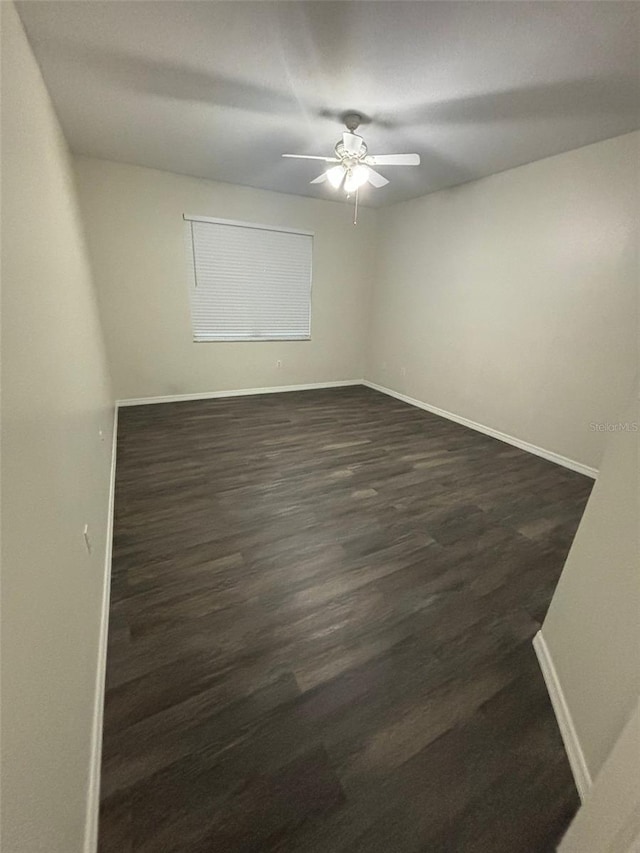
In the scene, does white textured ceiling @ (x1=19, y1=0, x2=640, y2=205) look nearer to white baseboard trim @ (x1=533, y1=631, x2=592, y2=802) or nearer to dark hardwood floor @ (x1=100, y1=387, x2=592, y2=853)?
dark hardwood floor @ (x1=100, y1=387, x2=592, y2=853)

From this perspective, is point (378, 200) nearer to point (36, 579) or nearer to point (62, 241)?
point (62, 241)

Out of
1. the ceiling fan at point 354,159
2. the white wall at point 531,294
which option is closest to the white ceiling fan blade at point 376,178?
the ceiling fan at point 354,159

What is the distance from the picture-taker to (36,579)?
2.58ft

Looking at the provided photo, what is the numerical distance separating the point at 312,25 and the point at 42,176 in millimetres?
1390

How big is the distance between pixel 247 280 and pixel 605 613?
464cm

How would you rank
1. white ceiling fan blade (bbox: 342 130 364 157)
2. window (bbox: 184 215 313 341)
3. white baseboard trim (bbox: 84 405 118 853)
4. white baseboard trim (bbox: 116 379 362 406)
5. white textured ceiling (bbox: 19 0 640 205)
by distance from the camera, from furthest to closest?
white baseboard trim (bbox: 116 379 362 406) → window (bbox: 184 215 313 341) → white ceiling fan blade (bbox: 342 130 364 157) → white textured ceiling (bbox: 19 0 640 205) → white baseboard trim (bbox: 84 405 118 853)

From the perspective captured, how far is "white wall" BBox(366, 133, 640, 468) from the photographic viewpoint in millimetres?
2771

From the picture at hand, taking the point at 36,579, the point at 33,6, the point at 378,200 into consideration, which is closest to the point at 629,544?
the point at 36,579

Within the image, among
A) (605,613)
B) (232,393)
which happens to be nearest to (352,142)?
(605,613)

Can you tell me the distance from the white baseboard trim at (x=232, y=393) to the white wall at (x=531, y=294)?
1302 mm

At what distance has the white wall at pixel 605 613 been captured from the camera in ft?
3.30

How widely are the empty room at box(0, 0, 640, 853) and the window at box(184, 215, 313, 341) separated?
0.24 feet

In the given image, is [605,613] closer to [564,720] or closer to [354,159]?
[564,720]

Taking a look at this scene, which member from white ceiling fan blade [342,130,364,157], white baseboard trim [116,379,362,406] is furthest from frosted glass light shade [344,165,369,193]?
white baseboard trim [116,379,362,406]
